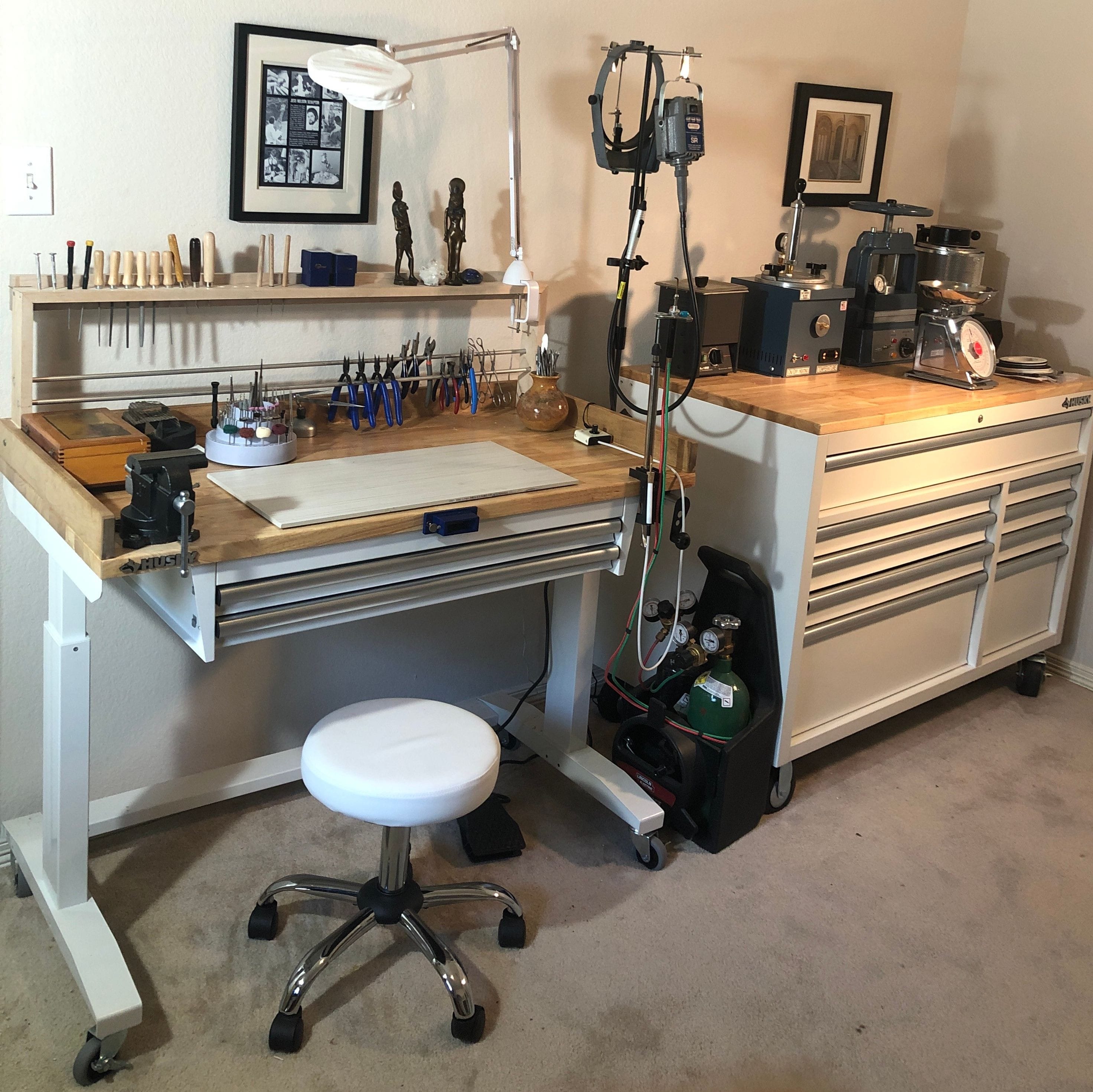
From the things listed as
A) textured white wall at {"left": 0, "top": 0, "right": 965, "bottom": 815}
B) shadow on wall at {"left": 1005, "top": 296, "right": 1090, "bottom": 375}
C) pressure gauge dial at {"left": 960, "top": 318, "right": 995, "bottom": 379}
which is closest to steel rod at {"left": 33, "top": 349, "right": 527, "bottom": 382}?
textured white wall at {"left": 0, "top": 0, "right": 965, "bottom": 815}

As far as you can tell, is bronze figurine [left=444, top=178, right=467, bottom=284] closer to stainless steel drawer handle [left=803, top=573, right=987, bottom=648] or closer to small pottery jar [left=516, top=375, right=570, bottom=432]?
small pottery jar [left=516, top=375, right=570, bottom=432]

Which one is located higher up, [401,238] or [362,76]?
[362,76]

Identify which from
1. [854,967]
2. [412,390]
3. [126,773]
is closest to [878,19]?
[412,390]

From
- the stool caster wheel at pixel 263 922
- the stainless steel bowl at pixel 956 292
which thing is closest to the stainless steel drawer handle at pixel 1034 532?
the stainless steel bowl at pixel 956 292

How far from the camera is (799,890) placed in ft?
Answer: 7.67

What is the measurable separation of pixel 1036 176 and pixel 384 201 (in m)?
1.99

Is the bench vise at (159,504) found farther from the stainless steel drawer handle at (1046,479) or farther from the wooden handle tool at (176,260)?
the stainless steel drawer handle at (1046,479)

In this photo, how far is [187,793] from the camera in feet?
7.60

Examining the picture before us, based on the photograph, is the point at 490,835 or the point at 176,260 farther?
the point at 490,835

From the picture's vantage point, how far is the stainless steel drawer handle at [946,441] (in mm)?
2395

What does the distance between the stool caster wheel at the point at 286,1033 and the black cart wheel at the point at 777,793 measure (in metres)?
1.19

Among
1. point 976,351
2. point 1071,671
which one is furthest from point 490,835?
point 1071,671

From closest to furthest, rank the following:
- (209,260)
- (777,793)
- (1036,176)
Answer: (209,260)
(777,793)
(1036,176)

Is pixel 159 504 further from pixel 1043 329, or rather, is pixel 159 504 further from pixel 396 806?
pixel 1043 329
